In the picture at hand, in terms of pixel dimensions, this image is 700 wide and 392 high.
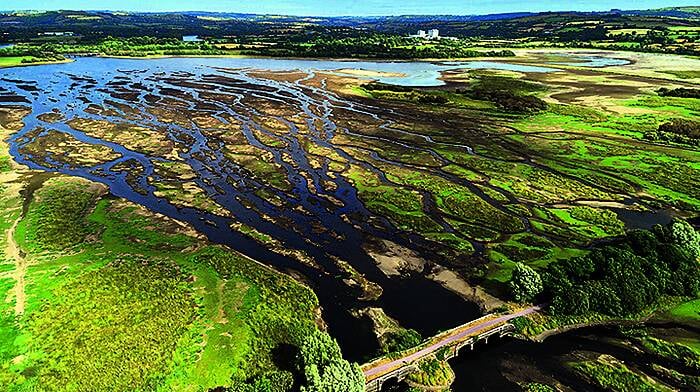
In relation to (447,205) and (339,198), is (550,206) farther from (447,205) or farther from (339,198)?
(339,198)

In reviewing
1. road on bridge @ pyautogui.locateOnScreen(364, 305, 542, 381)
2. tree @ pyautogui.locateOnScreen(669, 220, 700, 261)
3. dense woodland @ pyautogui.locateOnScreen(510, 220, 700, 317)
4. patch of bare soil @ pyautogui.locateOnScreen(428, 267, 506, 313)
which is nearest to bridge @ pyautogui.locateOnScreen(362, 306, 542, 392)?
road on bridge @ pyautogui.locateOnScreen(364, 305, 542, 381)

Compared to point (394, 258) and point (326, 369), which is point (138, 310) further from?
point (394, 258)

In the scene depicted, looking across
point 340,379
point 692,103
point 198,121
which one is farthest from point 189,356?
point 692,103

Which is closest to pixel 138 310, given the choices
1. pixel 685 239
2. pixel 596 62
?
pixel 685 239

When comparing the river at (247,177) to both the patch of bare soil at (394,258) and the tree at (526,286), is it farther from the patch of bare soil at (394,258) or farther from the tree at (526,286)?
the tree at (526,286)

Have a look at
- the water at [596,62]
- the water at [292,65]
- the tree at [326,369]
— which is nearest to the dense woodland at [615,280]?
the tree at [326,369]

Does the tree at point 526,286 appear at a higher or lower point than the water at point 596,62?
lower
